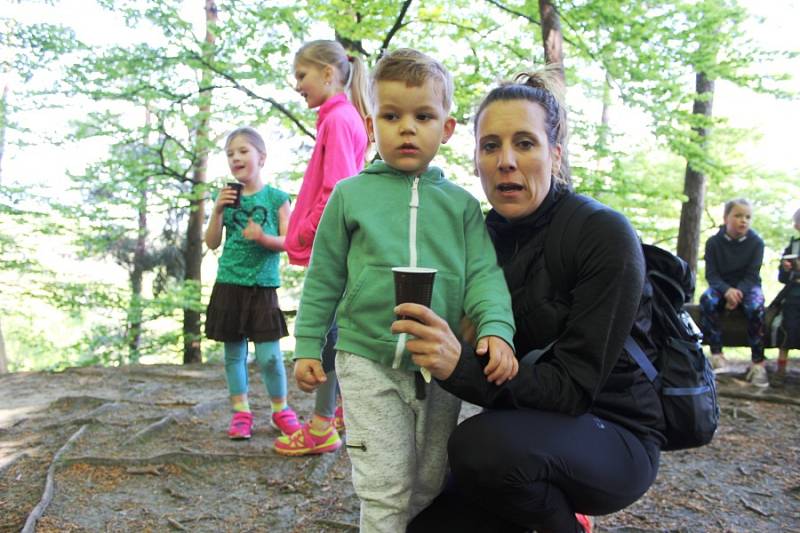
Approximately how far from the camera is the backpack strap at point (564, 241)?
1633mm

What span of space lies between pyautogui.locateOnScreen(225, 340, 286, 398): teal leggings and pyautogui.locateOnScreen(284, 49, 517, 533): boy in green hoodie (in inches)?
73.9

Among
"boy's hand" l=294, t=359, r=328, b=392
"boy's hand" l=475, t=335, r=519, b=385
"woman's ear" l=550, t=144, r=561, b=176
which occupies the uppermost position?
"woman's ear" l=550, t=144, r=561, b=176

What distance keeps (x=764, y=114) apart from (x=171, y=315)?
11.3 m

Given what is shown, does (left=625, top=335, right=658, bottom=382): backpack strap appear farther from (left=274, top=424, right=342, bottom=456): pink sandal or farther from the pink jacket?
(left=274, top=424, right=342, bottom=456): pink sandal

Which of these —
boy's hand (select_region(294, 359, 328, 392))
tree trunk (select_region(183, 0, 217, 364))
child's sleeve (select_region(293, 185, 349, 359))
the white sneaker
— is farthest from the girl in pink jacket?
tree trunk (select_region(183, 0, 217, 364))

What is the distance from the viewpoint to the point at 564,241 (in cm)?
165

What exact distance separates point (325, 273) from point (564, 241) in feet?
2.50

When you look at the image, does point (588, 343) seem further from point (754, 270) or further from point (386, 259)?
point (754, 270)

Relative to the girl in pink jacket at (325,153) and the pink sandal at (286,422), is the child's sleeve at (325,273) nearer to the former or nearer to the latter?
the girl in pink jacket at (325,153)

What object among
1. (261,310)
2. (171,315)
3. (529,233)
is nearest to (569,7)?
(261,310)

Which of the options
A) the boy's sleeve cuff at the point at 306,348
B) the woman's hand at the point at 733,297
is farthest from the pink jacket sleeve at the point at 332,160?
the woman's hand at the point at 733,297

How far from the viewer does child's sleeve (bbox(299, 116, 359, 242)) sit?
289 cm

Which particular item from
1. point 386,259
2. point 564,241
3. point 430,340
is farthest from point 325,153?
point 430,340

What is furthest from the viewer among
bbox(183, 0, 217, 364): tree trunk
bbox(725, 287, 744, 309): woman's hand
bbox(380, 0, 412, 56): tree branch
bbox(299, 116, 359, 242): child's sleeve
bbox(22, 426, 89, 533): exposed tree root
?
bbox(183, 0, 217, 364): tree trunk
